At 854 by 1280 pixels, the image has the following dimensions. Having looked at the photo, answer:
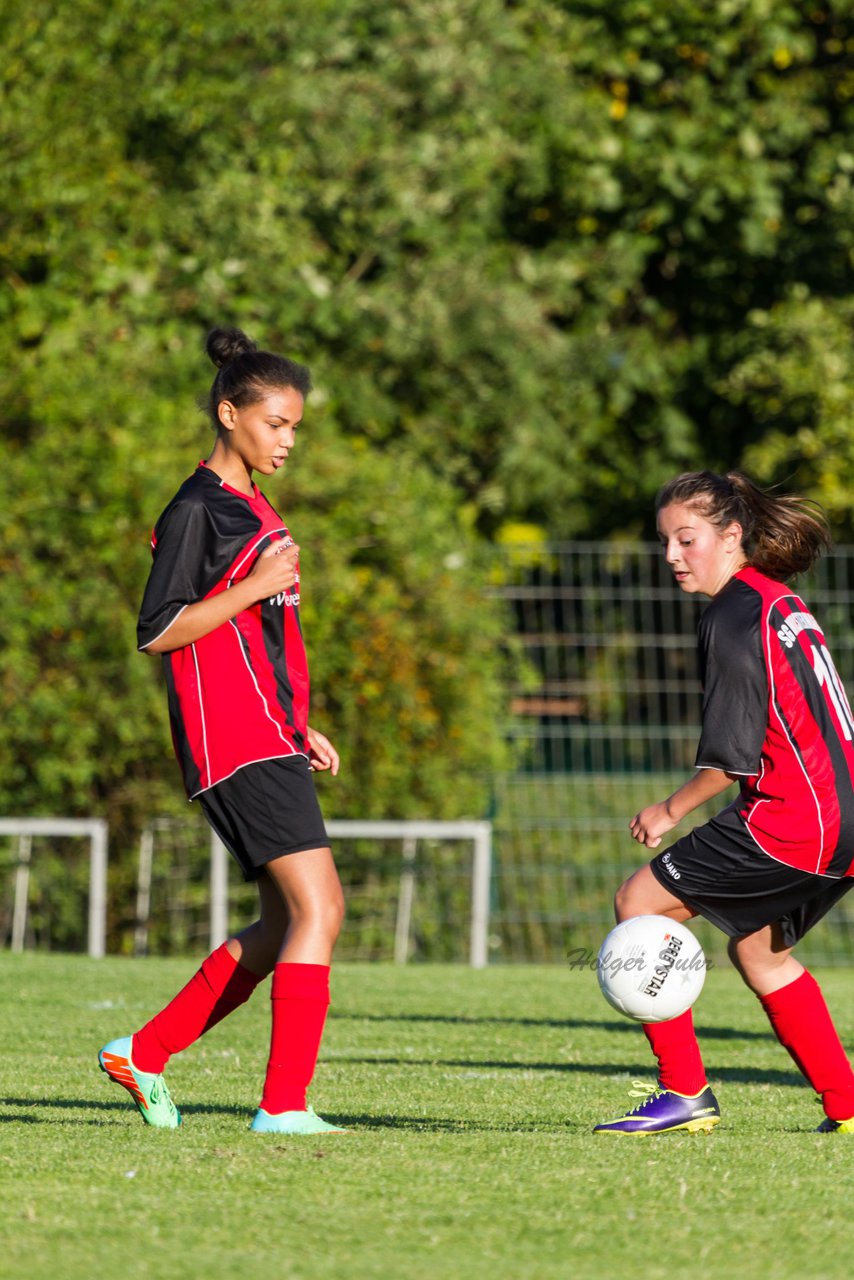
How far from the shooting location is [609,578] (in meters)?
12.8

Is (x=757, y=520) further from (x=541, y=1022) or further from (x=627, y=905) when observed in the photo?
(x=541, y=1022)

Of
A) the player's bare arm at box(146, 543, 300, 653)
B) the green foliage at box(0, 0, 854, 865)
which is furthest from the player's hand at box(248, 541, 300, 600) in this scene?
the green foliage at box(0, 0, 854, 865)

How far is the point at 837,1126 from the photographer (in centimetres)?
443

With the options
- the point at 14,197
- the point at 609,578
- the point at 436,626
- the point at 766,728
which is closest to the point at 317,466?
the point at 436,626

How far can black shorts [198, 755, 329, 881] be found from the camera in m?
4.17

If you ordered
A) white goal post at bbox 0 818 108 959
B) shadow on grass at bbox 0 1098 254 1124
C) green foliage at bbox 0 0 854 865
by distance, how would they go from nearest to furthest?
1. shadow on grass at bbox 0 1098 254 1124
2. white goal post at bbox 0 818 108 959
3. green foliage at bbox 0 0 854 865

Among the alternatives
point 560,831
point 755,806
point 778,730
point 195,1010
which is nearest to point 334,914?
point 195,1010

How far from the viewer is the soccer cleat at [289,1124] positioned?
4.12 metres

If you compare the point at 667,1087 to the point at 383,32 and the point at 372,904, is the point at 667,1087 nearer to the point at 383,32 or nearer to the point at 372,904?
the point at 372,904

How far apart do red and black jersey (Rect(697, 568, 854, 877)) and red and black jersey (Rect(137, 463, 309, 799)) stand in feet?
3.16

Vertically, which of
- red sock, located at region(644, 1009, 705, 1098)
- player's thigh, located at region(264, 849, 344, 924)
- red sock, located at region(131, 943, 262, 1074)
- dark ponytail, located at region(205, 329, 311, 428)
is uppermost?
dark ponytail, located at region(205, 329, 311, 428)

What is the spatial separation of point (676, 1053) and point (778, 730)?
0.81 meters

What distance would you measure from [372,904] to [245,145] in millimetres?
6770

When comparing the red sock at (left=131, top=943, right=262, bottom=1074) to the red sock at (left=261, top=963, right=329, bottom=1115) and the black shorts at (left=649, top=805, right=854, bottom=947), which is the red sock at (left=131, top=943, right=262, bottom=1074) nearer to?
the red sock at (left=261, top=963, right=329, bottom=1115)
